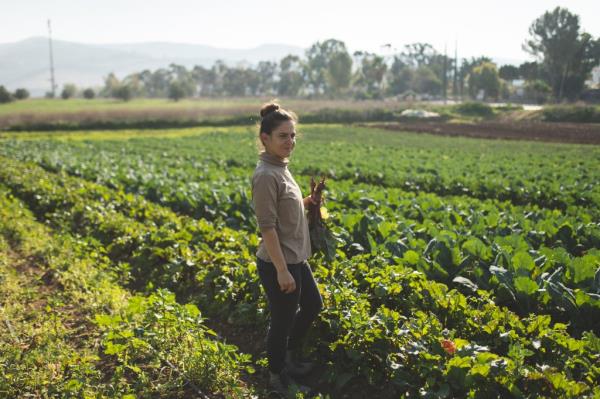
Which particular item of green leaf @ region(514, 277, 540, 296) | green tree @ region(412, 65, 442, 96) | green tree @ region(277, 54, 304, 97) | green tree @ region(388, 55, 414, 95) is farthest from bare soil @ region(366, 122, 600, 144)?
green tree @ region(277, 54, 304, 97)

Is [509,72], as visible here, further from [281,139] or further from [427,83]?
[281,139]

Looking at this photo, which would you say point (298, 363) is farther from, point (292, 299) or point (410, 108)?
point (410, 108)

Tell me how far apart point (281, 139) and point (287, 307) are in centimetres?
128

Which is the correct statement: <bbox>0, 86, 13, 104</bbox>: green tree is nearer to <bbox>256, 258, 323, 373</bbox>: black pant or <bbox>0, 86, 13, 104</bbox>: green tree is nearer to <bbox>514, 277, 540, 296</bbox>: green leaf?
<bbox>256, 258, 323, 373</bbox>: black pant

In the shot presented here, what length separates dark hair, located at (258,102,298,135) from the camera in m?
3.44

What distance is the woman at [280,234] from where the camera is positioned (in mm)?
3334

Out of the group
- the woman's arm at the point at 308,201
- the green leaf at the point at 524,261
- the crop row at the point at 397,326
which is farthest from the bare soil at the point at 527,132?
the woman's arm at the point at 308,201

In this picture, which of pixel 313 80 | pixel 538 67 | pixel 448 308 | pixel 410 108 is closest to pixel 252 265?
pixel 448 308

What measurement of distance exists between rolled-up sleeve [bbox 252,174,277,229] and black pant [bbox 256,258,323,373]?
415mm

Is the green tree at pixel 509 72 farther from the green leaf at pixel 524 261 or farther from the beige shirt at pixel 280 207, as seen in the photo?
the beige shirt at pixel 280 207

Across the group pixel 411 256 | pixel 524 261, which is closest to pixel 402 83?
pixel 411 256

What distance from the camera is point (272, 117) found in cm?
345

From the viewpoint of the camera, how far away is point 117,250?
7.82 metres

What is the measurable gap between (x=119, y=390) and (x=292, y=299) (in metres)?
1.61
